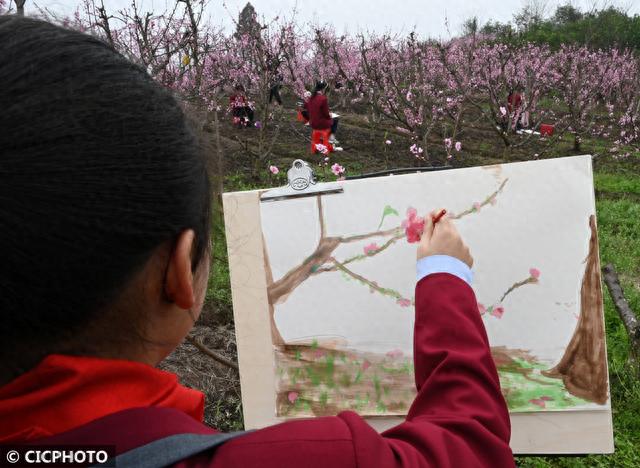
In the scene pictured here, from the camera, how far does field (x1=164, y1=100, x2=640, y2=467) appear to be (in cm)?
227

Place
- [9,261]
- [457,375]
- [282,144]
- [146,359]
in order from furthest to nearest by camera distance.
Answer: [282,144], [457,375], [146,359], [9,261]

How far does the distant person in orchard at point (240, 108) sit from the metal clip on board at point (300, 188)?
9235mm

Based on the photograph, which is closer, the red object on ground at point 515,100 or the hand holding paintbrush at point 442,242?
the hand holding paintbrush at point 442,242

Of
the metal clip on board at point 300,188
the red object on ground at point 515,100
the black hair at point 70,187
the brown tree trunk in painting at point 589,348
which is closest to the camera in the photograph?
the black hair at point 70,187

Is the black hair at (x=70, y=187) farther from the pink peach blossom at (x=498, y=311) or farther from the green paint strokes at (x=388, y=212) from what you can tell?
the pink peach blossom at (x=498, y=311)

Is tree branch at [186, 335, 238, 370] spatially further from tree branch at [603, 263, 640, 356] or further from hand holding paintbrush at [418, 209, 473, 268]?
tree branch at [603, 263, 640, 356]

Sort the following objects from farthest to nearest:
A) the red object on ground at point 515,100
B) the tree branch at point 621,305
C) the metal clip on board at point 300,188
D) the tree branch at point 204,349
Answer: the red object on ground at point 515,100
the tree branch at point 621,305
the tree branch at point 204,349
the metal clip on board at point 300,188

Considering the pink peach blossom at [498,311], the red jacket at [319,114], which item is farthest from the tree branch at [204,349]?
the red jacket at [319,114]

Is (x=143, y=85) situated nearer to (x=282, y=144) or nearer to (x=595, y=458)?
(x=595, y=458)

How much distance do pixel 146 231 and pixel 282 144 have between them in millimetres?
9849

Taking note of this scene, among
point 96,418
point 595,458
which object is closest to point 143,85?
point 96,418

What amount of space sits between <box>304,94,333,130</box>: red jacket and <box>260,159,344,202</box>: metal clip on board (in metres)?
7.76

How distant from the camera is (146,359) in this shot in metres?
0.75
